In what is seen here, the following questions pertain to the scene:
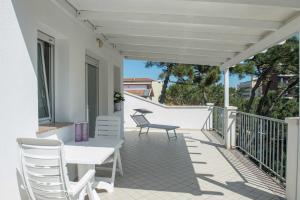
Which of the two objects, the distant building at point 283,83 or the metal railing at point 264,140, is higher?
the distant building at point 283,83

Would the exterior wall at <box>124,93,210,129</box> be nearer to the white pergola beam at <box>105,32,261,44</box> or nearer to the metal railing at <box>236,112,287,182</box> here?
the metal railing at <box>236,112,287,182</box>

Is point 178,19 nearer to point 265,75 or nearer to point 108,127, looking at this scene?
point 108,127

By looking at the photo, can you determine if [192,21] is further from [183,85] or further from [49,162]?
[183,85]

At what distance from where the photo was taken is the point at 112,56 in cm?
689

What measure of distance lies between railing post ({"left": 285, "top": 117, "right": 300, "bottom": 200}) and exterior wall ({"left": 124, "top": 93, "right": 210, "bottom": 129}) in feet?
23.8

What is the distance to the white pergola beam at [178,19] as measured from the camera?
3.75 metres

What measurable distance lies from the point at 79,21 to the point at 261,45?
3109 millimetres

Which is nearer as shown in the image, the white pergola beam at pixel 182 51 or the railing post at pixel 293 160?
the railing post at pixel 293 160

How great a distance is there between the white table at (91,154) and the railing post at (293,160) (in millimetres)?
2235

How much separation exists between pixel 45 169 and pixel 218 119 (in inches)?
306

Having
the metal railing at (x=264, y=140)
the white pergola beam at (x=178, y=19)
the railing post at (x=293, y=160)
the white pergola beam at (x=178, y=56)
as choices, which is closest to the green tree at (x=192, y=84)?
the white pergola beam at (x=178, y=56)

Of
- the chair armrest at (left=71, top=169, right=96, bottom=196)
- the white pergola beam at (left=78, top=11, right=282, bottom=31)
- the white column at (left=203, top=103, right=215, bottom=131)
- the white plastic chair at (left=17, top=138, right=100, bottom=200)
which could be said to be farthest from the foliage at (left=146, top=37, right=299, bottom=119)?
the white plastic chair at (left=17, top=138, right=100, bottom=200)

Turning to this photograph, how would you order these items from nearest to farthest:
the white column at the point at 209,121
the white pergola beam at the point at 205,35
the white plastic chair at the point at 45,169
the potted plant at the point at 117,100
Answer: the white plastic chair at the point at 45,169
the white pergola beam at the point at 205,35
the potted plant at the point at 117,100
the white column at the point at 209,121

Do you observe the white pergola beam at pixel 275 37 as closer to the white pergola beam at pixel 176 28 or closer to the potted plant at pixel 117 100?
the white pergola beam at pixel 176 28
